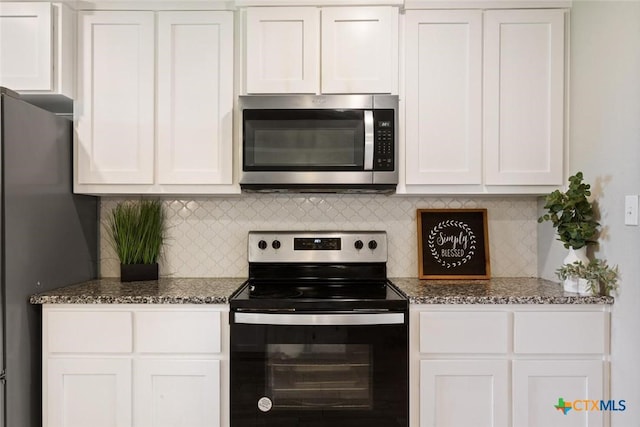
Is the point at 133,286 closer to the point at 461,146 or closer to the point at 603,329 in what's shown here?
the point at 461,146

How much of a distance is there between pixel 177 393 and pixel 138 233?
Answer: 0.86m

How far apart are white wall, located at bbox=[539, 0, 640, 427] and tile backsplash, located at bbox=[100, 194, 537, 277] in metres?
0.51

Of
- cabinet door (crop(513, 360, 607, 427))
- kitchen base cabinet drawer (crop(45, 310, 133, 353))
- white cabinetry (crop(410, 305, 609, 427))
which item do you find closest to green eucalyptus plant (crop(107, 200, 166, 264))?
kitchen base cabinet drawer (crop(45, 310, 133, 353))

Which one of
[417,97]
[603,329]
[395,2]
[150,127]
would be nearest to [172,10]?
[150,127]

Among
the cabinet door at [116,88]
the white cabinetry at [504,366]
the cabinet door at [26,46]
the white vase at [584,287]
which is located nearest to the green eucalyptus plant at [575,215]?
the white vase at [584,287]

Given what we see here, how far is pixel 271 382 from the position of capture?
5.82 feet

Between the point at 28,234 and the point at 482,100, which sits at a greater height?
the point at 482,100

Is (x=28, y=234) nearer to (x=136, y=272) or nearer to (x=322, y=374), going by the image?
(x=136, y=272)

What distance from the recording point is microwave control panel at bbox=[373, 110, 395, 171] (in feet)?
6.61

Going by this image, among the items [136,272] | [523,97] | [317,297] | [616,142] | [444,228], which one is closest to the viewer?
[616,142]

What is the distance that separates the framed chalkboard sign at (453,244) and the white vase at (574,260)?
44cm

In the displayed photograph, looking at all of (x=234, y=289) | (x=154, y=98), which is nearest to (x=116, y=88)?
(x=154, y=98)

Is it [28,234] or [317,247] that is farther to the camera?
[317,247]

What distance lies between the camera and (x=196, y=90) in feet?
6.87
